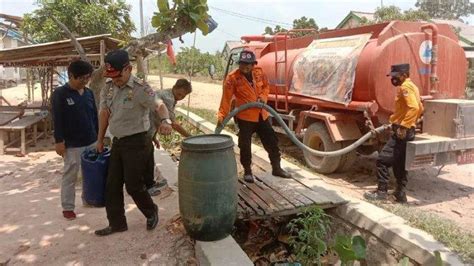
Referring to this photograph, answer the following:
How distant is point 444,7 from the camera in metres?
49.5

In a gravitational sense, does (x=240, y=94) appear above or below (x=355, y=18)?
below

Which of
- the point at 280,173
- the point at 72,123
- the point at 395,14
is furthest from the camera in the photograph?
the point at 395,14

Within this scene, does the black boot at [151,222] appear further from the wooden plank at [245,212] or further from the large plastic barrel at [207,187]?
the wooden plank at [245,212]

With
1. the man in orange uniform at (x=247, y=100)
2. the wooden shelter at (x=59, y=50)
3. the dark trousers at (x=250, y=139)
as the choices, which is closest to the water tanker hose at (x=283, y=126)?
the man in orange uniform at (x=247, y=100)

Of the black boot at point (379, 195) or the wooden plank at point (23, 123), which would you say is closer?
the black boot at point (379, 195)

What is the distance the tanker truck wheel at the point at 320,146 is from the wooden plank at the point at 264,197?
75.9 inches

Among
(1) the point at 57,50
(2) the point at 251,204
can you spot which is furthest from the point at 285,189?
(1) the point at 57,50

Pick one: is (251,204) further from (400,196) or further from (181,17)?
(181,17)

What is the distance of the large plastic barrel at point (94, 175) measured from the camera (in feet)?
12.7

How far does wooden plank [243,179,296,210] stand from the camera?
4.25 meters

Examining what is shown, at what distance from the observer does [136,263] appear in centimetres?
322

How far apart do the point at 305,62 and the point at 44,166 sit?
5376 millimetres

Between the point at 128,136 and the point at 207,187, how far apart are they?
2.85ft

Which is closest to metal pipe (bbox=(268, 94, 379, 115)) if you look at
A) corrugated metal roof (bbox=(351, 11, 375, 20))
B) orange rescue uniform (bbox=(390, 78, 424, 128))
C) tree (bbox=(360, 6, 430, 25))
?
orange rescue uniform (bbox=(390, 78, 424, 128))
